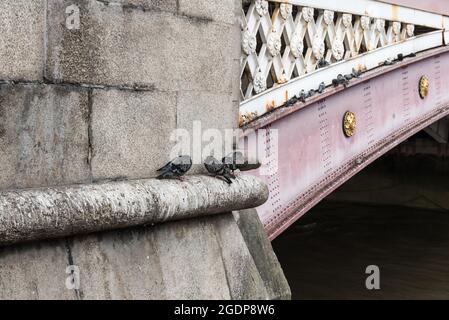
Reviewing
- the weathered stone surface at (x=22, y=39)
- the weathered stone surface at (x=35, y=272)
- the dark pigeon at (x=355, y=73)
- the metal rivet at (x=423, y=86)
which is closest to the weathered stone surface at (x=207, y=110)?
the weathered stone surface at (x=22, y=39)

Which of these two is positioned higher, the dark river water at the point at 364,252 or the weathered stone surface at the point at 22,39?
the weathered stone surface at the point at 22,39

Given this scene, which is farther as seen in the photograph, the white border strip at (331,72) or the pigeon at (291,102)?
the pigeon at (291,102)

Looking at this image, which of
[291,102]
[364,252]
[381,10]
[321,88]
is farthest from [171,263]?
[364,252]

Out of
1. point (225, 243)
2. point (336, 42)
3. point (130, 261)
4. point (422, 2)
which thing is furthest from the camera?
point (422, 2)

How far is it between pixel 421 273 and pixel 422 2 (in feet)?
19.2

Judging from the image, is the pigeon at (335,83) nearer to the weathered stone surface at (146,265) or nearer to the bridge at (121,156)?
the bridge at (121,156)

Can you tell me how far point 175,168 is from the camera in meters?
3.50

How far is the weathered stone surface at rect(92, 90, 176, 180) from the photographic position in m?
3.21

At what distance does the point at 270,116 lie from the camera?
20.6 ft

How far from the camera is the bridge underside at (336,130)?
22.2 ft

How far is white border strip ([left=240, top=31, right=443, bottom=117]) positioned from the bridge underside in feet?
0.33

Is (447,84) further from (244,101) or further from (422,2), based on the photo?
(244,101)

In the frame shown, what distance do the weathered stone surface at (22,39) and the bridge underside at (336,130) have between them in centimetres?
322

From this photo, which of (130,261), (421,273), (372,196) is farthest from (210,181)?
(372,196)
